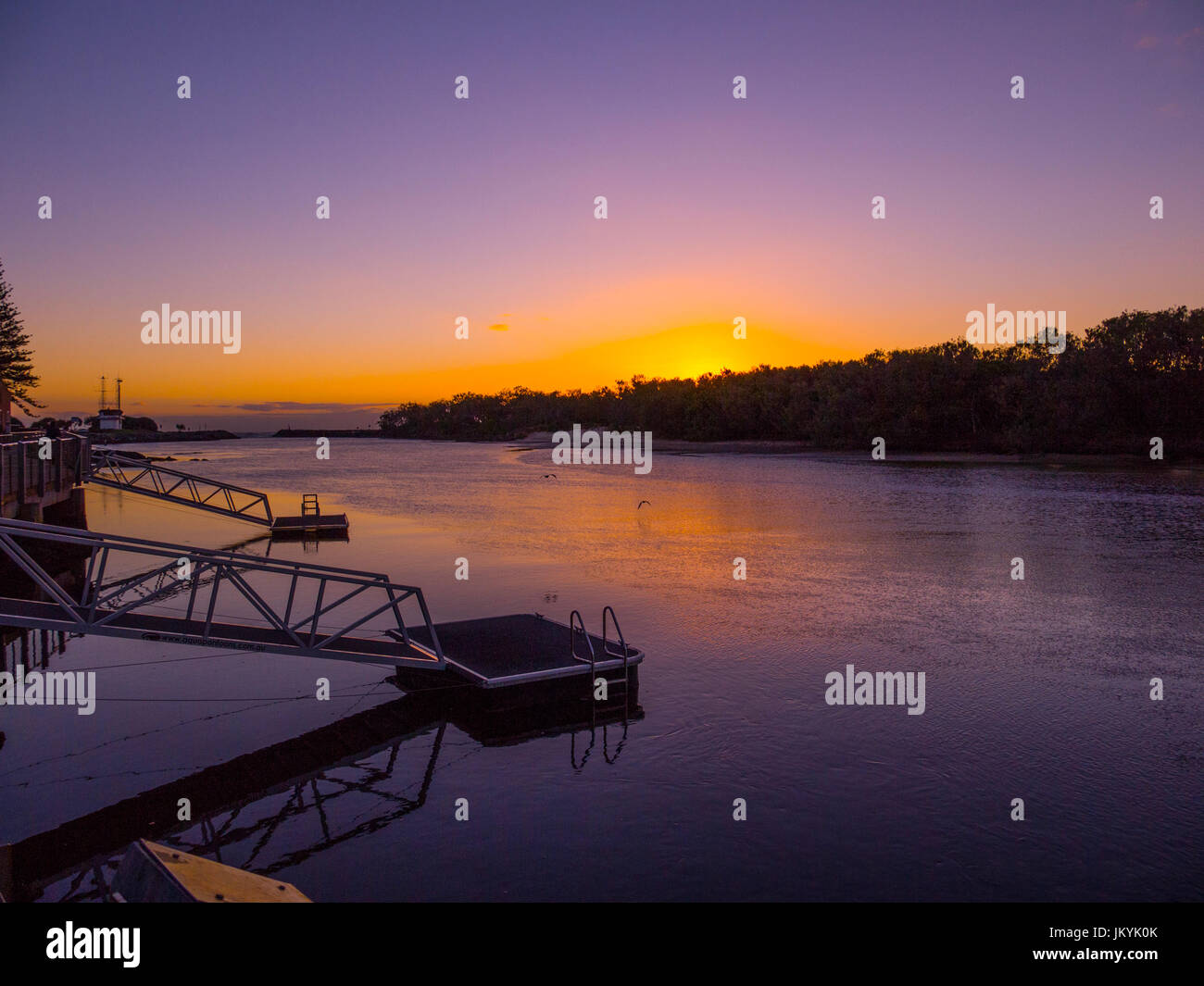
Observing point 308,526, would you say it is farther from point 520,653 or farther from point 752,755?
point 752,755

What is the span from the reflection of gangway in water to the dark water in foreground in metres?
0.08

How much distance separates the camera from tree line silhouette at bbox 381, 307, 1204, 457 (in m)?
97.4

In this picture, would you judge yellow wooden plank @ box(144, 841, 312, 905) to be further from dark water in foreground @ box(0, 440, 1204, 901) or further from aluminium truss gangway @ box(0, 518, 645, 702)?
aluminium truss gangway @ box(0, 518, 645, 702)

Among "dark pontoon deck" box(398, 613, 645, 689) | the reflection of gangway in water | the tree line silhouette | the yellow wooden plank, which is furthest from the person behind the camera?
the tree line silhouette

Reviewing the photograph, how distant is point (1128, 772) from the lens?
11703 mm

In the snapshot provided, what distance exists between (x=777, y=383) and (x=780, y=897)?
530 feet

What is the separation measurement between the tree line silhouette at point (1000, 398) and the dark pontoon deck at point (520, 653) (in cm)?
9967

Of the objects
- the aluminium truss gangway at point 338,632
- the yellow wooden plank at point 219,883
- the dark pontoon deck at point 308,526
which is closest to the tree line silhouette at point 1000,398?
the dark pontoon deck at point 308,526

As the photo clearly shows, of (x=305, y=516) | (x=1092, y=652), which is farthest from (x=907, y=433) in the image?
(x=1092, y=652)

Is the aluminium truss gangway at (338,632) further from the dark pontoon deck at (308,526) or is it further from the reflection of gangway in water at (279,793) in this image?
the dark pontoon deck at (308,526)

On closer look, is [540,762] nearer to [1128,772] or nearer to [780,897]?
[780,897]

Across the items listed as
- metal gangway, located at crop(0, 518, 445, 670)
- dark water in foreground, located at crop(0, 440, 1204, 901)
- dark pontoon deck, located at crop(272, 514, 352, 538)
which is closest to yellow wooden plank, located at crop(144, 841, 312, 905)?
dark water in foreground, located at crop(0, 440, 1204, 901)

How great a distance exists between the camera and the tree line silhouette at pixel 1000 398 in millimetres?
97375
